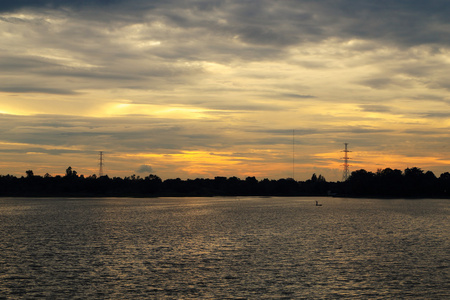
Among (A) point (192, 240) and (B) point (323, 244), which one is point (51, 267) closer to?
(A) point (192, 240)

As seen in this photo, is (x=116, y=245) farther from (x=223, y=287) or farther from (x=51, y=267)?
(x=223, y=287)

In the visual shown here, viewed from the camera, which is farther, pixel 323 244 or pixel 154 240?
pixel 154 240

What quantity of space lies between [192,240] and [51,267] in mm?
34162

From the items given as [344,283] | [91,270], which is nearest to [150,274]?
[91,270]

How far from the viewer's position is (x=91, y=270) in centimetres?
5322

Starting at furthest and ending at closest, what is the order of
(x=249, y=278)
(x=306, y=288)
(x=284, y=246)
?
(x=284, y=246) → (x=249, y=278) → (x=306, y=288)

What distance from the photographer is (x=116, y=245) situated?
77000 mm

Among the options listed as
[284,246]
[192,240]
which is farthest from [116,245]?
[284,246]

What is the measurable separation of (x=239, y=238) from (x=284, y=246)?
1393 centimetres

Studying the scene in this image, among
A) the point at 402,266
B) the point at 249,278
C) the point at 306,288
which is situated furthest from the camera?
the point at 402,266

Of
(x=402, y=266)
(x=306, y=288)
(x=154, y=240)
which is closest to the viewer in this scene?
(x=306, y=288)

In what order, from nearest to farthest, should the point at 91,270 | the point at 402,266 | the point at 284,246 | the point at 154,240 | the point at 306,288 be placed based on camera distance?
the point at 306,288 < the point at 91,270 < the point at 402,266 < the point at 284,246 < the point at 154,240

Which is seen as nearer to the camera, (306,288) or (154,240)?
(306,288)

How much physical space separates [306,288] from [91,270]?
24375mm
